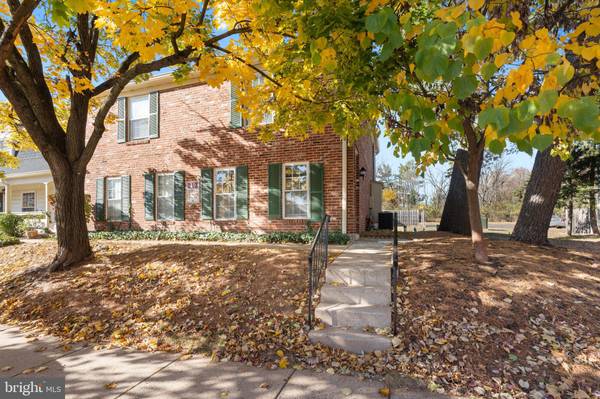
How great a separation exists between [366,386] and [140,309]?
3582 mm

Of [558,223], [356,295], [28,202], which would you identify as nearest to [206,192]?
[356,295]

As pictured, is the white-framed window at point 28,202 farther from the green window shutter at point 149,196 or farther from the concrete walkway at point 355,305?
the concrete walkway at point 355,305

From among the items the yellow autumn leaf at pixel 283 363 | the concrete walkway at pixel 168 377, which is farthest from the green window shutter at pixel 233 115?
the yellow autumn leaf at pixel 283 363

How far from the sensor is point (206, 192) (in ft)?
34.8

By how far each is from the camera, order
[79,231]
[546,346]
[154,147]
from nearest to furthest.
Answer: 1. [546,346]
2. [79,231]
3. [154,147]

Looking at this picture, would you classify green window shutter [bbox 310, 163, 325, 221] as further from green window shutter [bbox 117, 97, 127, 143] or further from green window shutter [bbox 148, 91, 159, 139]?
green window shutter [bbox 117, 97, 127, 143]

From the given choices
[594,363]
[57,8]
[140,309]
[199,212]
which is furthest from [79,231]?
[594,363]

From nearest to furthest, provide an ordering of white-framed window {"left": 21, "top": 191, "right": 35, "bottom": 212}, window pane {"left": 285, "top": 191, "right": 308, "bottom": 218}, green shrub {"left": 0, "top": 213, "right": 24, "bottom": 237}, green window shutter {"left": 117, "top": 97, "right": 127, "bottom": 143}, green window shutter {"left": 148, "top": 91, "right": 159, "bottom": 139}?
window pane {"left": 285, "top": 191, "right": 308, "bottom": 218}, green window shutter {"left": 148, "top": 91, "right": 159, "bottom": 139}, green window shutter {"left": 117, "top": 97, "right": 127, "bottom": 143}, green shrub {"left": 0, "top": 213, "right": 24, "bottom": 237}, white-framed window {"left": 21, "top": 191, "right": 35, "bottom": 212}

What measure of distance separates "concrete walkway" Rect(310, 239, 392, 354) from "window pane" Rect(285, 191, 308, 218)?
3896mm

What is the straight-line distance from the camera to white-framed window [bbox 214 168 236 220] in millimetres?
10453

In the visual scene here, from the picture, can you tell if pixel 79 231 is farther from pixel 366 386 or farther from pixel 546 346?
pixel 546 346

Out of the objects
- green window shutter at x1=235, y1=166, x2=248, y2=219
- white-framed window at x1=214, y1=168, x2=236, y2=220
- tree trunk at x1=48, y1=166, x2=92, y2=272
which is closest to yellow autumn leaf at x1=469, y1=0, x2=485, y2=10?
tree trunk at x1=48, y1=166, x2=92, y2=272

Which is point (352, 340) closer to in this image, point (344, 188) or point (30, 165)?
point (344, 188)

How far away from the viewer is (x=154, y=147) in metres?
11.6
